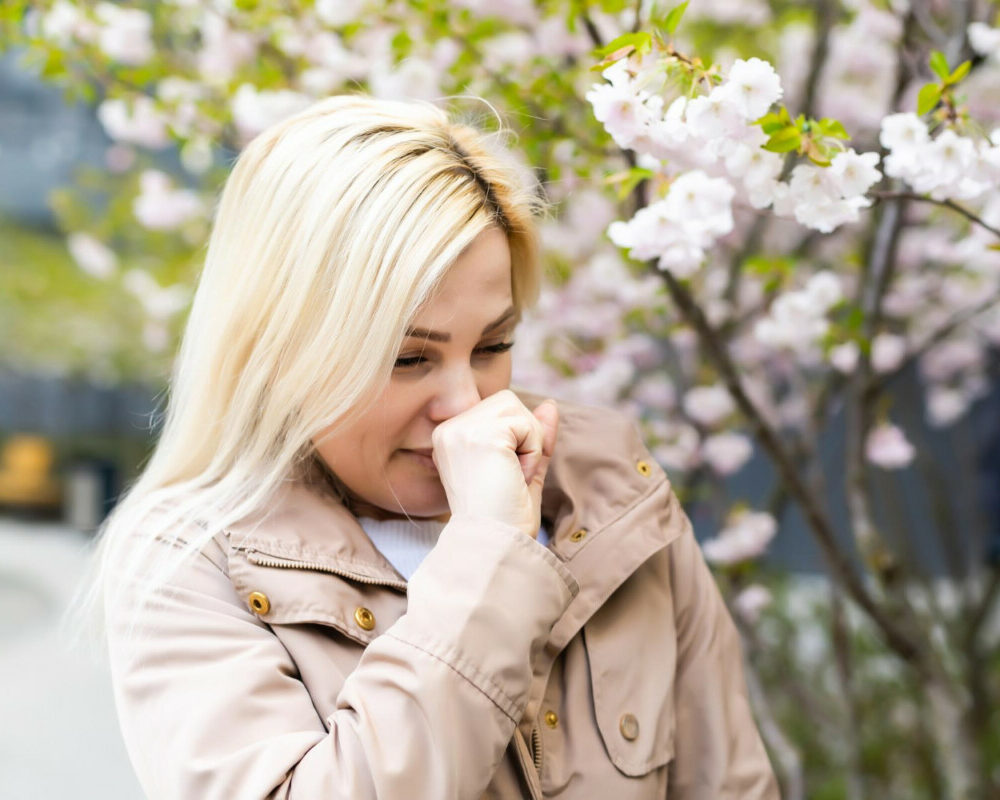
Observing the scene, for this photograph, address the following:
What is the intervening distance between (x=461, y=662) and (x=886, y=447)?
6.56 feet

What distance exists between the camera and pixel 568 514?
160cm

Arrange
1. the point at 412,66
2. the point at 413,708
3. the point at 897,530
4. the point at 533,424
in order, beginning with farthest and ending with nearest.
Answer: the point at 897,530 → the point at 412,66 → the point at 533,424 → the point at 413,708

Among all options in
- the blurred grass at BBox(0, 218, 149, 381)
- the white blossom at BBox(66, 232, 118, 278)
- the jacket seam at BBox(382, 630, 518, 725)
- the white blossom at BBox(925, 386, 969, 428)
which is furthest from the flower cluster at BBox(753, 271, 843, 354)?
the blurred grass at BBox(0, 218, 149, 381)

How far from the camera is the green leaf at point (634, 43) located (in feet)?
4.69

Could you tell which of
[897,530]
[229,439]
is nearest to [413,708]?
[229,439]

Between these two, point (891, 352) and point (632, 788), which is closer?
point (632, 788)

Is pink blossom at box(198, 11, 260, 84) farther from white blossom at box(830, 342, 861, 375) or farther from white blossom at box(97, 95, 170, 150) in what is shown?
white blossom at box(830, 342, 861, 375)

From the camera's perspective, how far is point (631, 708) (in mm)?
1475

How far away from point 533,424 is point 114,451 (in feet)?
32.4

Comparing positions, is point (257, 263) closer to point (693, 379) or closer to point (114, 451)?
point (693, 379)

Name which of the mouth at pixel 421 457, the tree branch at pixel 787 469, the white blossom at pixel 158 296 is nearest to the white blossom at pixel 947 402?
the tree branch at pixel 787 469

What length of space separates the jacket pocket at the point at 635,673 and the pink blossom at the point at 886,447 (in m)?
1.42

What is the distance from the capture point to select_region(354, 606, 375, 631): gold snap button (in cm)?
135

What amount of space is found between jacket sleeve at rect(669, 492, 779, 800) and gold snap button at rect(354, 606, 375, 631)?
1.65 ft
